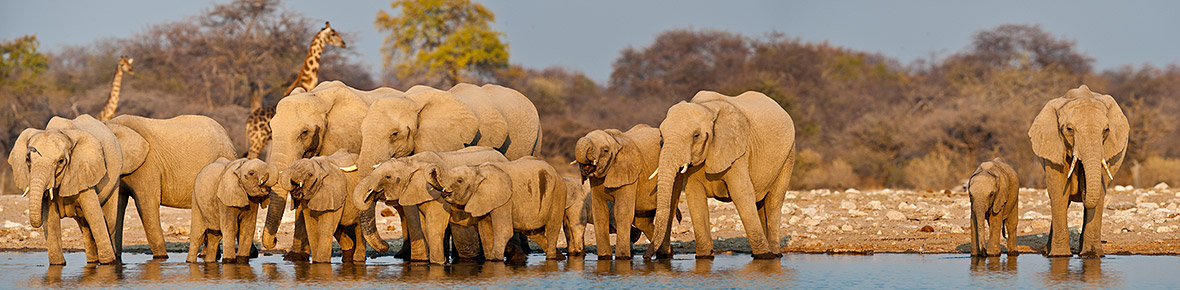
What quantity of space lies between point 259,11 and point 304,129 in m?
26.9

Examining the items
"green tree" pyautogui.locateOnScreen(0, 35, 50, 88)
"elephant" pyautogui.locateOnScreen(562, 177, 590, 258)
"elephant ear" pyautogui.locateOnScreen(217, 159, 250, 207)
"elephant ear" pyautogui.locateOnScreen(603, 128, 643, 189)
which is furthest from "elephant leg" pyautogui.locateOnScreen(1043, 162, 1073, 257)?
"green tree" pyautogui.locateOnScreen(0, 35, 50, 88)

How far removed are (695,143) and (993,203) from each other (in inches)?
107

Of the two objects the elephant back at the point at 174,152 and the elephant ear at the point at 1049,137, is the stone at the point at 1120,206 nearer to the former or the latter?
the elephant ear at the point at 1049,137

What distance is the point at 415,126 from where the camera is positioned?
547 inches

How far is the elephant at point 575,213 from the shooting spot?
13.3 m

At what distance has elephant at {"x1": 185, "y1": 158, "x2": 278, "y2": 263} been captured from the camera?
12258 millimetres

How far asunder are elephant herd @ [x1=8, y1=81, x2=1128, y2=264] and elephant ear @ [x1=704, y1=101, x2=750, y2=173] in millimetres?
14

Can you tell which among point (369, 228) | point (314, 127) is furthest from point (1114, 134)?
point (314, 127)

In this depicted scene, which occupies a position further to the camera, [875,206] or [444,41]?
[444,41]

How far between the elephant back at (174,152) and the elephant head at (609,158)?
13.2ft

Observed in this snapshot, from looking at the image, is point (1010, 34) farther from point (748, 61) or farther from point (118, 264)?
point (118, 264)

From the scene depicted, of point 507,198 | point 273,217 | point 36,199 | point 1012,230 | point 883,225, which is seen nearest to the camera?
point 36,199

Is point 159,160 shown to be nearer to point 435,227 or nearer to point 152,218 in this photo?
point 152,218

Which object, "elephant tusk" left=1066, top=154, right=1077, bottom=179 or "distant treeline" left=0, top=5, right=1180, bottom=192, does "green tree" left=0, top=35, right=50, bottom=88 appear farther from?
"elephant tusk" left=1066, top=154, right=1077, bottom=179
